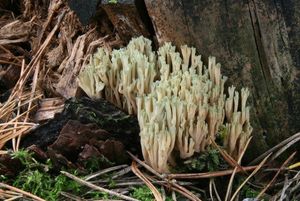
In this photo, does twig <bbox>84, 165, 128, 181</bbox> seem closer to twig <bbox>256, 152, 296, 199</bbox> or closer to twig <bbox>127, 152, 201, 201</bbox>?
twig <bbox>127, 152, 201, 201</bbox>

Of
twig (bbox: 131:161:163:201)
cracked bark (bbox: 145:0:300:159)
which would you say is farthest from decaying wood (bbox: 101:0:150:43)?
twig (bbox: 131:161:163:201)

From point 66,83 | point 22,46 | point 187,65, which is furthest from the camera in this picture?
point 22,46

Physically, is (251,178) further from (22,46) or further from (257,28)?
(22,46)

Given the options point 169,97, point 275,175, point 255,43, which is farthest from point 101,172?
point 255,43

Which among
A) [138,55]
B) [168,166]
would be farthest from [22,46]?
[168,166]

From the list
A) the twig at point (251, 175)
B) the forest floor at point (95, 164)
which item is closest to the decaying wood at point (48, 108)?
the forest floor at point (95, 164)

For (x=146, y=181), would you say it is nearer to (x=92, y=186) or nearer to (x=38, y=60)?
(x=92, y=186)
